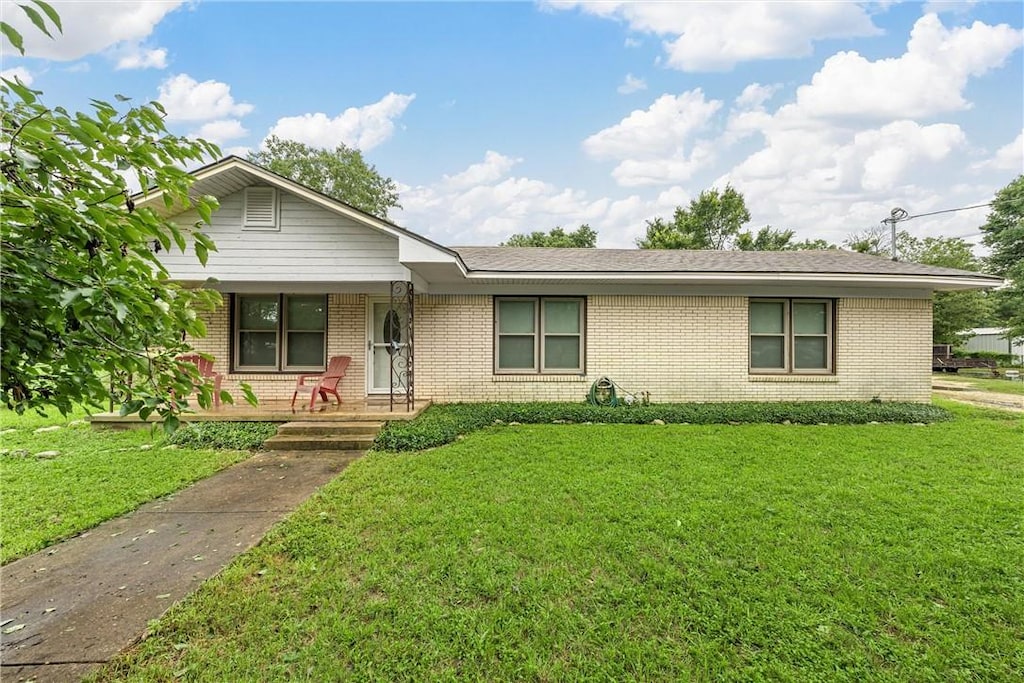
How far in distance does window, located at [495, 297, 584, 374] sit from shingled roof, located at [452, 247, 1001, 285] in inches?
34.2

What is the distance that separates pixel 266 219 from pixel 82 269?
730cm

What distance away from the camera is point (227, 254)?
7652 millimetres

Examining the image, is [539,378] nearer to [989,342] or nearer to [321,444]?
[321,444]

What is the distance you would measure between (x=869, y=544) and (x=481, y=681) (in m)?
3.13

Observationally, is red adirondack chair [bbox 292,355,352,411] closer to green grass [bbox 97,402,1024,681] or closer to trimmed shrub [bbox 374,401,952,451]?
trimmed shrub [bbox 374,401,952,451]

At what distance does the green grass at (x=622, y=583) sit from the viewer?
216 cm

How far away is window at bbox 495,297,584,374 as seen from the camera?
9398 millimetres

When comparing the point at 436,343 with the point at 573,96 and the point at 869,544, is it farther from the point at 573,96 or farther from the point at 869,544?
the point at 573,96

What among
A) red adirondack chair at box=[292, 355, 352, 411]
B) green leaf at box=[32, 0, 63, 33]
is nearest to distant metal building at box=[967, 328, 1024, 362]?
red adirondack chair at box=[292, 355, 352, 411]

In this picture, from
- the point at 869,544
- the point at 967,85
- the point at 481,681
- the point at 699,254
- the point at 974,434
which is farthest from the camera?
the point at 967,85

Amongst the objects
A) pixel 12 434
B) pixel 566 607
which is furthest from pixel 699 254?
pixel 12 434

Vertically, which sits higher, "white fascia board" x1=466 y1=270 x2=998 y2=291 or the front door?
"white fascia board" x1=466 y1=270 x2=998 y2=291

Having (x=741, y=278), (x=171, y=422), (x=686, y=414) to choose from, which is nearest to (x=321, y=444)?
(x=171, y=422)

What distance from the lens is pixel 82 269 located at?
1.39m
